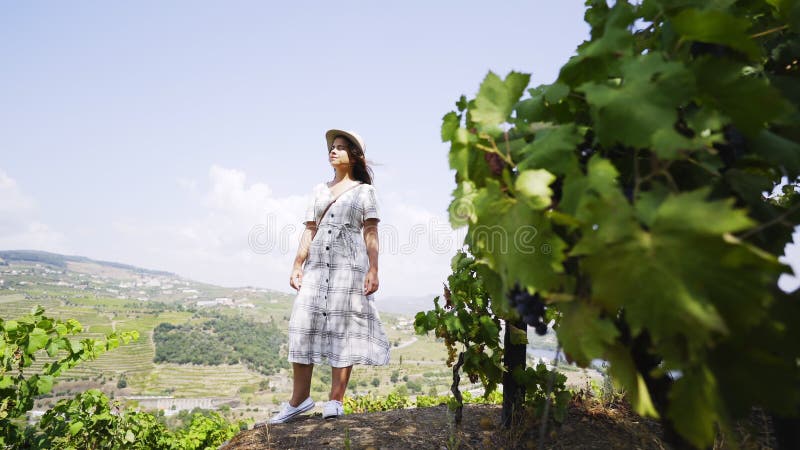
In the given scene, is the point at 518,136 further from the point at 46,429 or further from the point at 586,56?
the point at 46,429

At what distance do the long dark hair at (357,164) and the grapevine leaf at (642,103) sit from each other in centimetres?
351

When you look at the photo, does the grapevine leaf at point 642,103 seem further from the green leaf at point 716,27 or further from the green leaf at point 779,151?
the green leaf at point 779,151

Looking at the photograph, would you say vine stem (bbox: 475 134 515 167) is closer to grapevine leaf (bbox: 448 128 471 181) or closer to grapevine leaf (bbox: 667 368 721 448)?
grapevine leaf (bbox: 448 128 471 181)

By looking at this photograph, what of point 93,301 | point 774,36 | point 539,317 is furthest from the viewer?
point 93,301

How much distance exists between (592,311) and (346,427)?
2951mm

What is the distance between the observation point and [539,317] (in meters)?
1.37

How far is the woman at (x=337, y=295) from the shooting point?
383cm

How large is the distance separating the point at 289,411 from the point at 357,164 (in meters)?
2.42

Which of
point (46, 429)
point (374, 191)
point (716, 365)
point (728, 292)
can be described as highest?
point (374, 191)

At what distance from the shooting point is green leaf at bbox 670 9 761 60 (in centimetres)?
93

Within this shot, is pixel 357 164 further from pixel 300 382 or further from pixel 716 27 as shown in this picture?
pixel 716 27

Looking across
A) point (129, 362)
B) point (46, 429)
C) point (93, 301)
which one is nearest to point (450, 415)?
point (46, 429)

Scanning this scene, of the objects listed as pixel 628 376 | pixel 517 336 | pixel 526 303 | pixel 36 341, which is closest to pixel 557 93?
pixel 526 303

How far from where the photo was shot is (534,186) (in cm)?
101
